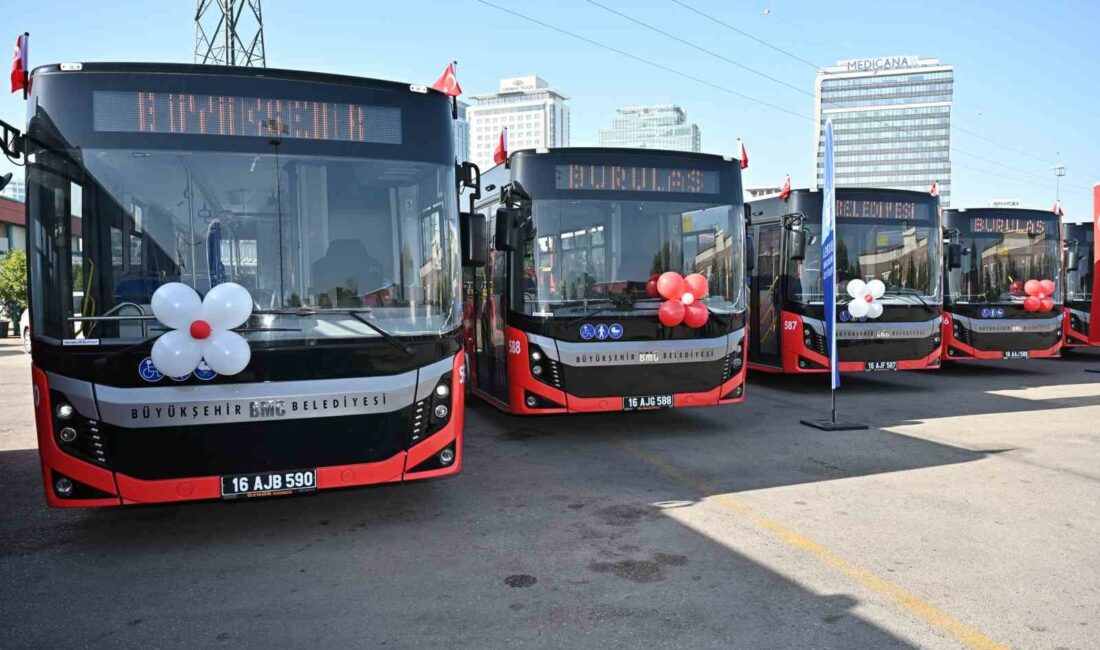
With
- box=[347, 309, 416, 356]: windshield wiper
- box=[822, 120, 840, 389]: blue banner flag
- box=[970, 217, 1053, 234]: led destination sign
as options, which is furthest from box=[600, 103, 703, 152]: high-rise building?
box=[347, 309, 416, 356]: windshield wiper

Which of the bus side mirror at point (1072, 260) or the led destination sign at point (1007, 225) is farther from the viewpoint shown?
the bus side mirror at point (1072, 260)

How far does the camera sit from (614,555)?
529 cm

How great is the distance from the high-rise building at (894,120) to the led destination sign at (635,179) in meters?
145

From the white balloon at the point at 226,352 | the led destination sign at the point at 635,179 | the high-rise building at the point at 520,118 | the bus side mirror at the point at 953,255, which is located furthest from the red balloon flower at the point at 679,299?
the high-rise building at the point at 520,118

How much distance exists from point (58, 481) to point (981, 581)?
18.1 ft

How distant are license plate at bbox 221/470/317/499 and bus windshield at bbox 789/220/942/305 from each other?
902cm

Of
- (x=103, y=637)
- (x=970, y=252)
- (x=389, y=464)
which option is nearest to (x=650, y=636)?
(x=389, y=464)

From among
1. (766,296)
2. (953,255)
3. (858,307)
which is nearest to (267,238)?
(858,307)

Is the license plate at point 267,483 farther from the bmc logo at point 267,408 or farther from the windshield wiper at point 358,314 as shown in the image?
the windshield wiper at point 358,314

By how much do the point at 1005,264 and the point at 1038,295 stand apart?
76 cm

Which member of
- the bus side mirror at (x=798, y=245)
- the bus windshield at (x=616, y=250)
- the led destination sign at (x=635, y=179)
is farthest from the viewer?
the bus side mirror at (x=798, y=245)

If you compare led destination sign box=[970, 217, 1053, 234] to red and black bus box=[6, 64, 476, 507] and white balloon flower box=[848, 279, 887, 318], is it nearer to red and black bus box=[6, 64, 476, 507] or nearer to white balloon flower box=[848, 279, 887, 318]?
white balloon flower box=[848, 279, 887, 318]

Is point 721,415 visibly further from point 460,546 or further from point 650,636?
point 650,636

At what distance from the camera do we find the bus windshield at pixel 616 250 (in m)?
8.66
